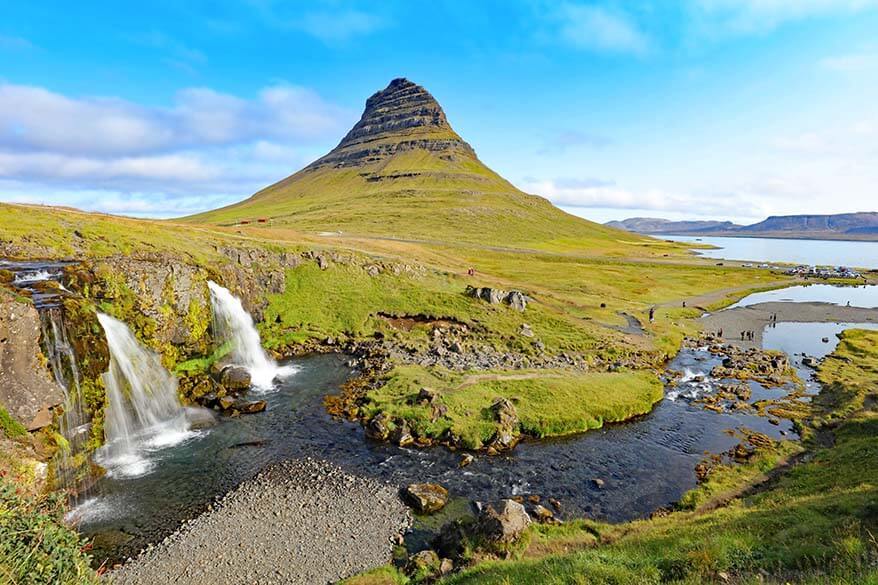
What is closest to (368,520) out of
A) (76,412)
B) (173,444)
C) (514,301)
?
(173,444)

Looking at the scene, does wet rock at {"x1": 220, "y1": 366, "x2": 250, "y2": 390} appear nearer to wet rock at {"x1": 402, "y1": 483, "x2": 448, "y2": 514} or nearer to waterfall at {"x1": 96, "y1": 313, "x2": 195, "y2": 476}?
waterfall at {"x1": 96, "y1": 313, "x2": 195, "y2": 476}

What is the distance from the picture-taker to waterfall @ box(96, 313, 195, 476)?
96.1ft

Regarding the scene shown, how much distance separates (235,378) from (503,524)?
3161 cm

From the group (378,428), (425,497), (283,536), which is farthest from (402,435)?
(283,536)

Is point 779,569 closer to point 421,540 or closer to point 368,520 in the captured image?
point 421,540

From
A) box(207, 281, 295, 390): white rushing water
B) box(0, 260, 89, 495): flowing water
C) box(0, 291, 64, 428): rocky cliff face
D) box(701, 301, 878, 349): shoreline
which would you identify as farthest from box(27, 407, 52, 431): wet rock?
box(701, 301, 878, 349): shoreline

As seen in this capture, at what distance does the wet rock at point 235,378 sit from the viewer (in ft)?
136

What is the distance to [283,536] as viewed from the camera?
885 inches

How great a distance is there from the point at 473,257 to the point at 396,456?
111m

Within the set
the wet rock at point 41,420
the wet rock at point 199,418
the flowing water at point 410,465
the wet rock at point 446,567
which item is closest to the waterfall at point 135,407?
the wet rock at point 199,418

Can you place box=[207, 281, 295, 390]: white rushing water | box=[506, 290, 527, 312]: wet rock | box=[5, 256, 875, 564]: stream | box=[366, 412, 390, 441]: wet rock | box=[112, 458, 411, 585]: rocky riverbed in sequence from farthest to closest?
box=[506, 290, 527, 312]: wet rock → box=[207, 281, 295, 390]: white rushing water → box=[366, 412, 390, 441]: wet rock → box=[5, 256, 875, 564]: stream → box=[112, 458, 411, 585]: rocky riverbed

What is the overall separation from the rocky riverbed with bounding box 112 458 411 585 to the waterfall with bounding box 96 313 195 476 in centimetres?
862

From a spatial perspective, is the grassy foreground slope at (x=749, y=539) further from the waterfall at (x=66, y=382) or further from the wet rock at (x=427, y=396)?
the waterfall at (x=66, y=382)

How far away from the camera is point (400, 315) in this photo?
63562 mm
